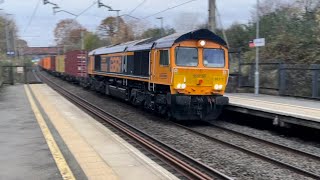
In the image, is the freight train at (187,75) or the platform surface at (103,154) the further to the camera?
the freight train at (187,75)

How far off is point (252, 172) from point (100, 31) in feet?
236

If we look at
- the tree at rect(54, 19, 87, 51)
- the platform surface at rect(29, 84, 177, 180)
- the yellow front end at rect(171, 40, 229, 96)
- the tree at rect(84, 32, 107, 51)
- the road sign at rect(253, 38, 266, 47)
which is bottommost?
the platform surface at rect(29, 84, 177, 180)

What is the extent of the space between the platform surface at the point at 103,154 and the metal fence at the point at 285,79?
380 inches

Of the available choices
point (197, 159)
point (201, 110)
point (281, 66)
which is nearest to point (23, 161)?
point (197, 159)

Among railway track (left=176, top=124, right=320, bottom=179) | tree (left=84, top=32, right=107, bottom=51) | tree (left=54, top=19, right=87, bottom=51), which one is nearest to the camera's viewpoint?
railway track (left=176, top=124, right=320, bottom=179)

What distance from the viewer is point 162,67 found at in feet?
52.7

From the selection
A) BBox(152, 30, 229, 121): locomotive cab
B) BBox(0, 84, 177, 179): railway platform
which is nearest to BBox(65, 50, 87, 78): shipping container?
BBox(152, 30, 229, 121): locomotive cab

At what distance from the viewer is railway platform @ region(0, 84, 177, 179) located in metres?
8.02

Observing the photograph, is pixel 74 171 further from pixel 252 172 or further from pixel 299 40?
pixel 299 40

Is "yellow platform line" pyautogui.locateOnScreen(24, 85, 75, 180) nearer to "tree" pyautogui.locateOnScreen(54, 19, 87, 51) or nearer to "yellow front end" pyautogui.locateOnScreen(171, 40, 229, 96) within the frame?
"yellow front end" pyautogui.locateOnScreen(171, 40, 229, 96)

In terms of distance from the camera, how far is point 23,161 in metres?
8.83

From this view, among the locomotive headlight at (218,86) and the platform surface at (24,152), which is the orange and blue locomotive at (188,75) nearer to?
the locomotive headlight at (218,86)

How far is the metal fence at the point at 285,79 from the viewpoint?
19.5m

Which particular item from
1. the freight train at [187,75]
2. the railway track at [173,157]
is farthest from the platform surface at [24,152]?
the freight train at [187,75]
